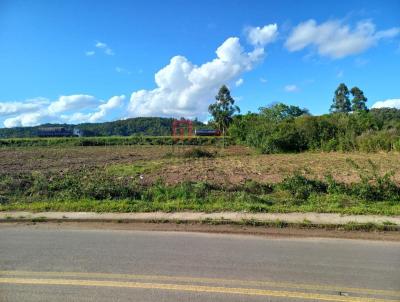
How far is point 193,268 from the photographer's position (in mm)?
5059

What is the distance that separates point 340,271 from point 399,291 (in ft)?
2.73

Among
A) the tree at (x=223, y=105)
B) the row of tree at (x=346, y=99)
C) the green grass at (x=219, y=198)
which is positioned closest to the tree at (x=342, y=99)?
the row of tree at (x=346, y=99)

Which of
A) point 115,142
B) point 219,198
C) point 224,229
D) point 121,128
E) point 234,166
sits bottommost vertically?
point 224,229

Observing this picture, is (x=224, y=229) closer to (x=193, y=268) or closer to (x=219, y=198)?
(x=193, y=268)

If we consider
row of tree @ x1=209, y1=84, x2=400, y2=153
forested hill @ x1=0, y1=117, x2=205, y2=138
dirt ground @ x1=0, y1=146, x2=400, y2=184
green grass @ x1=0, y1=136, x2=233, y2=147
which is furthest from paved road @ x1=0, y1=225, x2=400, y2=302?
forested hill @ x1=0, y1=117, x2=205, y2=138

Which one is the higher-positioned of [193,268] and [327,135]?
[327,135]

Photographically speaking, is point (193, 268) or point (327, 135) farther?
point (327, 135)

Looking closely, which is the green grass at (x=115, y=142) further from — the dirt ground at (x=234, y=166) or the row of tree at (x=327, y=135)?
the dirt ground at (x=234, y=166)

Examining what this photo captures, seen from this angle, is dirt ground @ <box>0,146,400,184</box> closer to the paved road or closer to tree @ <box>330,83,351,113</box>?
the paved road

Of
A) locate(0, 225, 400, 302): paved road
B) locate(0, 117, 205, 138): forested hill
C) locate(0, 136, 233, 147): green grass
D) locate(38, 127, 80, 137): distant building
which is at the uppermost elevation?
locate(0, 117, 205, 138): forested hill

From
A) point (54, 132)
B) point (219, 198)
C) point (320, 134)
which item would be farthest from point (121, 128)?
point (219, 198)

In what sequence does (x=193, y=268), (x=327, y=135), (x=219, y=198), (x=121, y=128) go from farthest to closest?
1. (x=121, y=128)
2. (x=327, y=135)
3. (x=219, y=198)
4. (x=193, y=268)

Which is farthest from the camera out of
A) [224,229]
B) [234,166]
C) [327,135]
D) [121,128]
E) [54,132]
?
[121,128]

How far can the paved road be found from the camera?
166 inches
